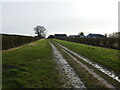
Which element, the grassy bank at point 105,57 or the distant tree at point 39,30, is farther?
the distant tree at point 39,30

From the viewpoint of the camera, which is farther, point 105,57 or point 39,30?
point 39,30

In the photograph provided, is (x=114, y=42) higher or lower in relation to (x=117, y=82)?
higher

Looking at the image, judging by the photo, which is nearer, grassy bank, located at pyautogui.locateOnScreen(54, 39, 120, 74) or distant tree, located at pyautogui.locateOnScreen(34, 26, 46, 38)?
grassy bank, located at pyautogui.locateOnScreen(54, 39, 120, 74)

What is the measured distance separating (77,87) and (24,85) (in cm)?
203

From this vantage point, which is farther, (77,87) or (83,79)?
(83,79)

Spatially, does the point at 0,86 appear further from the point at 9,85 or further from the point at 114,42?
the point at 114,42

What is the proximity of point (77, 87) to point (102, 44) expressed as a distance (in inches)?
902

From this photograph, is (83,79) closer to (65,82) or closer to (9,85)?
(65,82)

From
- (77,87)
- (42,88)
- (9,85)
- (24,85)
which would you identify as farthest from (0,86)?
(77,87)

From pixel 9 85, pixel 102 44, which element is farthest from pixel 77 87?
pixel 102 44

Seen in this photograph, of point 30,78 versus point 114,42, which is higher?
point 114,42

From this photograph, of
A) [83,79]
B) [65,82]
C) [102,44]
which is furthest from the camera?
[102,44]

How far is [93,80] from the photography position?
5.37 metres

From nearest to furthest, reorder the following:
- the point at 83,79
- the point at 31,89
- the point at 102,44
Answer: the point at 31,89
the point at 83,79
the point at 102,44
